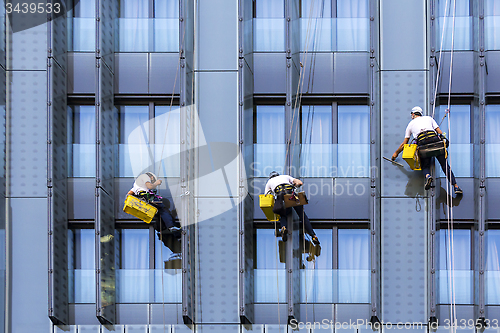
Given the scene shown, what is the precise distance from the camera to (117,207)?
35.4 ft

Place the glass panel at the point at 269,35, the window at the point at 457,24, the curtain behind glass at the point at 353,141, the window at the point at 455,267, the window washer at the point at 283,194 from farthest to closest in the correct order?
the glass panel at the point at 269,35, the window at the point at 457,24, the curtain behind glass at the point at 353,141, the window at the point at 455,267, the window washer at the point at 283,194

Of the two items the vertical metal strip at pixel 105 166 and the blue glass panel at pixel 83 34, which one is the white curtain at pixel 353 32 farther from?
the blue glass panel at pixel 83 34

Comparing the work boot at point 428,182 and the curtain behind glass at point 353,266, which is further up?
the work boot at point 428,182

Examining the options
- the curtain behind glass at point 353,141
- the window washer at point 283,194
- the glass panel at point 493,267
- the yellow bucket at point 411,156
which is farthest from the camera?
the curtain behind glass at point 353,141

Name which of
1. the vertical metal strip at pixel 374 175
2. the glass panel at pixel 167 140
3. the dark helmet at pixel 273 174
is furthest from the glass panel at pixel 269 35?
the dark helmet at pixel 273 174

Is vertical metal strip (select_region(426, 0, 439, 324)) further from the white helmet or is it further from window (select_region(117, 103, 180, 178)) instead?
window (select_region(117, 103, 180, 178))

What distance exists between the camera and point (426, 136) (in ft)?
32.6

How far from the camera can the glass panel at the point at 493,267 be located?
10.3 meters

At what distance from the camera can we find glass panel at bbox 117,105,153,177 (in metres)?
10.8

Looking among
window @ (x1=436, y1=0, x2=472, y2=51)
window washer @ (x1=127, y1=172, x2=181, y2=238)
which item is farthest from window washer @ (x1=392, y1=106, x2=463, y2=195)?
window washer @ (x1=127, y1=172, x2=181, y2=238)

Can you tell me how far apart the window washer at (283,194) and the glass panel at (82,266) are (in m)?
4.55

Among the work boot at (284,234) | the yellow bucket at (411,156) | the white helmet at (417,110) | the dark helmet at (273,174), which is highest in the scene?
the white helmet at (417,110)

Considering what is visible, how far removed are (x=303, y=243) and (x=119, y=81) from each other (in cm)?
592

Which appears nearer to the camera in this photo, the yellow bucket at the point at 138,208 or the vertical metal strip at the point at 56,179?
the yellow bucket at the point at 138,208
